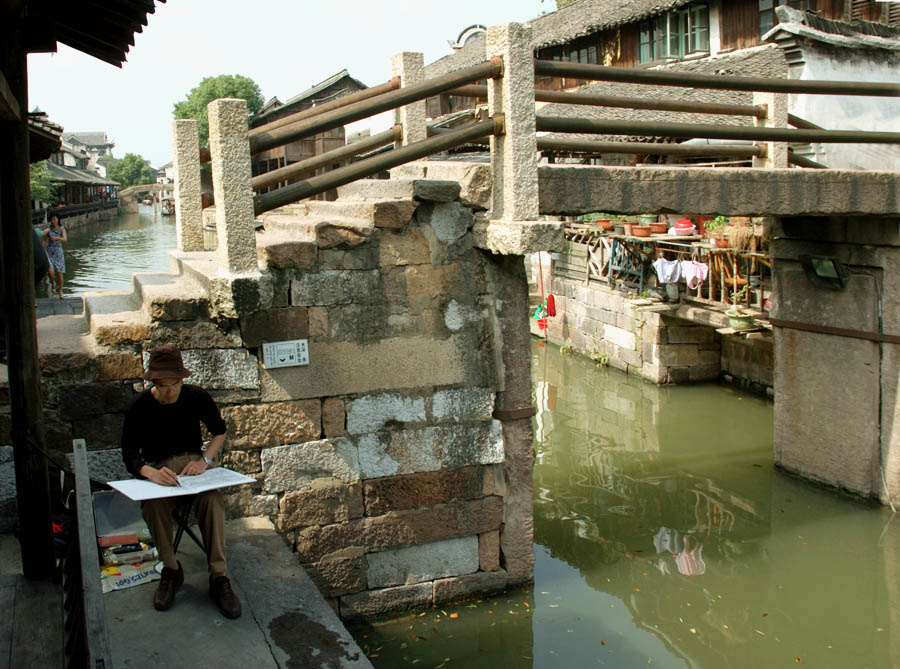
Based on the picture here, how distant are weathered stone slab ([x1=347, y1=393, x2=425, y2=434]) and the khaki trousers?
4.75 feet

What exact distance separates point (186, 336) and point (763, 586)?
4.74m

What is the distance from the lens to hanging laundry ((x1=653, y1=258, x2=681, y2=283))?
13484 millimetres

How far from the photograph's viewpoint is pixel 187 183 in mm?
6879

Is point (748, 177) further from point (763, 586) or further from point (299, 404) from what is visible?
point (299, 404)

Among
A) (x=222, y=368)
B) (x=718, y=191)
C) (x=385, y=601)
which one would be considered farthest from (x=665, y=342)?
(x=222, y=368)

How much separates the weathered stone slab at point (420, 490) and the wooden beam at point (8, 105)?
2.97 metres

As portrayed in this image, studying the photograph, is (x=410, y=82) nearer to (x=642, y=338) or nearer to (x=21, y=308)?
(x=21, y=308)

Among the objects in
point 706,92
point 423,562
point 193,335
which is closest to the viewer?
point 193,335

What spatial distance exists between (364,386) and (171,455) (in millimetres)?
1510

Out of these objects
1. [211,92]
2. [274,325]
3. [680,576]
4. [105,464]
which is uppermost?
[211,92]

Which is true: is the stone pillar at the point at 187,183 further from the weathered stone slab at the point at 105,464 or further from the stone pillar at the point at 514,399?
the stone pillar at the point at 514,399

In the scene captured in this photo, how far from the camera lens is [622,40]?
70.3ft

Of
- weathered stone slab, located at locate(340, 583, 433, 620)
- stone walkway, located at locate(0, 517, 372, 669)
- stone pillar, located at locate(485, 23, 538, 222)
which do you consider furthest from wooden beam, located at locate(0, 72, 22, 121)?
weathered stone slab, located at locate(340, 583, 433, 620)

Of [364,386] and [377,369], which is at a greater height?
[377,369]
